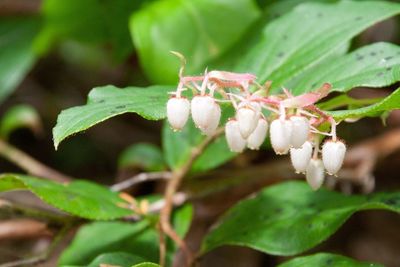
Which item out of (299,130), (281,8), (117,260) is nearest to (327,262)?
(299,130)

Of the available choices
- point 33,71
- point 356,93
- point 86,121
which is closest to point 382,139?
point 356,93

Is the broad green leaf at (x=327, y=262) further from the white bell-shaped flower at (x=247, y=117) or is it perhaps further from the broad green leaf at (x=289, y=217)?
the white bell-shaped flower at (x=247, y=117)

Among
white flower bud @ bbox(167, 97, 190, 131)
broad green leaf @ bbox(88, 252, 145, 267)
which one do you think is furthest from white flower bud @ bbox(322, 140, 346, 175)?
broad green leaf @ bbox(88, 252, 145, 267)

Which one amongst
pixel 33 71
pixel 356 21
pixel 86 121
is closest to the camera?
pixel 86 121

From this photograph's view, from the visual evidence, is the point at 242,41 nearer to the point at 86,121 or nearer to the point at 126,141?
the point at 86,121

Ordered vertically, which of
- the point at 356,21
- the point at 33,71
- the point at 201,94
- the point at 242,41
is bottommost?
the point at 201,94

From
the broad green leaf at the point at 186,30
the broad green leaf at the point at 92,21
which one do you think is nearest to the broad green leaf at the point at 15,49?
the broad green leaf at the point at 92,21

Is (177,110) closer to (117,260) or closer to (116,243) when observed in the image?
(117,260)

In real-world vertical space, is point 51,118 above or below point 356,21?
above
